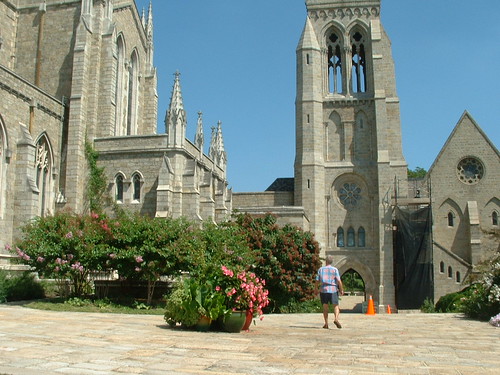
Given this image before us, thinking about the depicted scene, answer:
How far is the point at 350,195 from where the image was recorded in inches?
1618

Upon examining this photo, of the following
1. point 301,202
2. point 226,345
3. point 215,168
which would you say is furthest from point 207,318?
point 301,202

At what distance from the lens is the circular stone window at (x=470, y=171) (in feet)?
131

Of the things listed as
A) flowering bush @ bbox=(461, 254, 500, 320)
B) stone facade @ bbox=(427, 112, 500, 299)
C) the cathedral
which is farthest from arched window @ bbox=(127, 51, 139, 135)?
flowering bush @ bbox=(461, 254, 500, 320)

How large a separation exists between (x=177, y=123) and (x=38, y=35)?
31.6 feet

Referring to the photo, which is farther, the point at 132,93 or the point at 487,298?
the point at 132,93

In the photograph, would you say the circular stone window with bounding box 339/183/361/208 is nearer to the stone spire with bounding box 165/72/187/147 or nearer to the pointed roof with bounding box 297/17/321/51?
the pointed roof with bounding box 297/17/321/51

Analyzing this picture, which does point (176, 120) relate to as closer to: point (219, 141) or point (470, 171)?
point (219, 141)

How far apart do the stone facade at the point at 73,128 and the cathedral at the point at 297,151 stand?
65 millimetres

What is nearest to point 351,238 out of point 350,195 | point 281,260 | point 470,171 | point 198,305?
point 350,195

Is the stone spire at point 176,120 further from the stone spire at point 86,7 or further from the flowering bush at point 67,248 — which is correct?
the flowering bush at point 67,248

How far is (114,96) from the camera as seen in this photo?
29.0 meters

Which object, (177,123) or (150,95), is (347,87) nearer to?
(150,95)

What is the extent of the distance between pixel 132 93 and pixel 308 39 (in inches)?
638

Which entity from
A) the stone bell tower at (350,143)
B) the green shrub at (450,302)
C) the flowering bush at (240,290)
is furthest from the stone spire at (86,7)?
the green shrub at (450,302)
